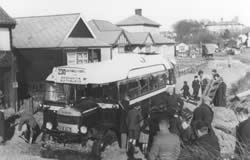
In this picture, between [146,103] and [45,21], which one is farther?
[45,21]

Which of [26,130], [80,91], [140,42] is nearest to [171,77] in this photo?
[80,91]

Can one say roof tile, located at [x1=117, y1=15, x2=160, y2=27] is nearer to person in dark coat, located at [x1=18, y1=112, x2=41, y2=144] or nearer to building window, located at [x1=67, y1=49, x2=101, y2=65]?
building window, located at [x1=67, y1=49, x2=101, y2=65]

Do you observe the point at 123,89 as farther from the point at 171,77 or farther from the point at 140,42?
the point at 140,42

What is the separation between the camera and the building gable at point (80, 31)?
2183 cm

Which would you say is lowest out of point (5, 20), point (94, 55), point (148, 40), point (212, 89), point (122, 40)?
point (212, 89)

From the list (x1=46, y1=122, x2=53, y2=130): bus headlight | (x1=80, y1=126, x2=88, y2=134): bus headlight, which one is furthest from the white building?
(x1=80, y1=126, x2=88, y2=134): bus headlight

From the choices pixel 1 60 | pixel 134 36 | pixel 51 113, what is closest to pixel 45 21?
pixel 1 60

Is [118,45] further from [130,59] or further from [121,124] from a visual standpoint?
[121,124]

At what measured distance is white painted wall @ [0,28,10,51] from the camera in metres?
16.3

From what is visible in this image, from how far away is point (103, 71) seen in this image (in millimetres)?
11031

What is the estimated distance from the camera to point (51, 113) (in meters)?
10.6

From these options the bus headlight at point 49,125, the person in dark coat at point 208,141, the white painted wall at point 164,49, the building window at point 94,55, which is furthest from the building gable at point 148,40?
the person in dark coat at point 208,141

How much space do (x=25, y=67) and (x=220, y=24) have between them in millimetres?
153812

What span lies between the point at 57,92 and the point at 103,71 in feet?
5.97
